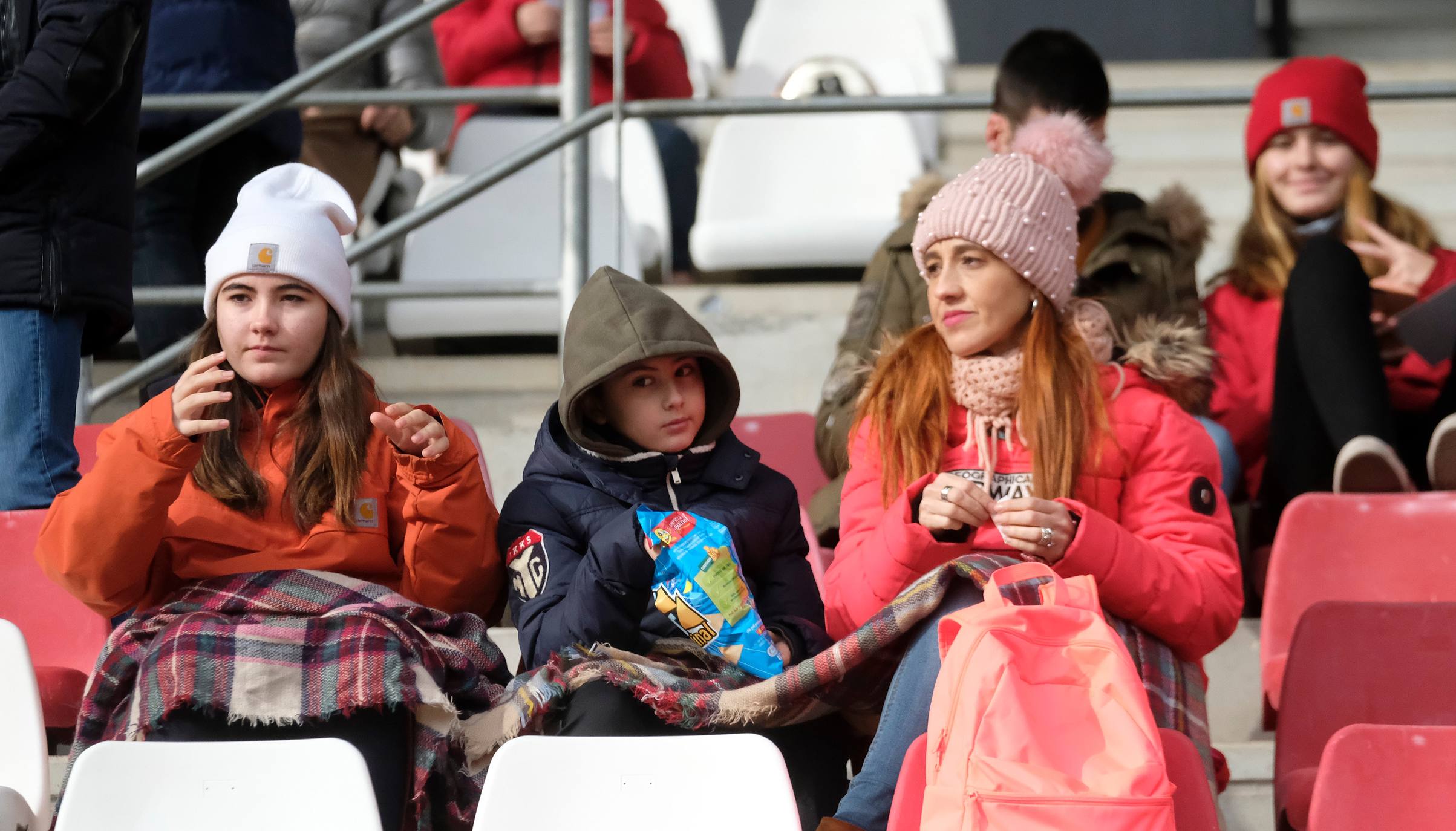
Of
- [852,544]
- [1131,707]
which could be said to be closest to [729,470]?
[852,544]

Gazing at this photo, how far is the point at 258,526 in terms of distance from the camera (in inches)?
89.2

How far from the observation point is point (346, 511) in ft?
7.48

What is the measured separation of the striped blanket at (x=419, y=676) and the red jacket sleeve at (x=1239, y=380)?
3.63 ft

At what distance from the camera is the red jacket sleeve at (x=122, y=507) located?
2111mm

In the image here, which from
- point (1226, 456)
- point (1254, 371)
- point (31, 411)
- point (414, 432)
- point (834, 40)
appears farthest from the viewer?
point (834, 40)

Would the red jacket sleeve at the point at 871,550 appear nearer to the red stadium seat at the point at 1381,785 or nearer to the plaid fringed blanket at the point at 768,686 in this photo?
the plaid fringed blanket at the point at 768,686

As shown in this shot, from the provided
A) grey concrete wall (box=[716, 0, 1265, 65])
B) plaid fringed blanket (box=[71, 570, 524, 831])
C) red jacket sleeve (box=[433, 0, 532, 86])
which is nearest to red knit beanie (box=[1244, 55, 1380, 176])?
red jacket sleeve (box=[433, 0, 532, 86])

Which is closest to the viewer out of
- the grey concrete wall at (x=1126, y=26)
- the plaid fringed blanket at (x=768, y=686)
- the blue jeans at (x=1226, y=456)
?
the plaid fringed blanket at (x=768, y=686)

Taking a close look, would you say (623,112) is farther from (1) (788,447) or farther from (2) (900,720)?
(2) (900,720)

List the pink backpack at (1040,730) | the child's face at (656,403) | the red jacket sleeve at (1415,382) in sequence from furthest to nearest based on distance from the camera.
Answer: the red jacket sleeve at (1415,382) → the child's face at (656,403) → the pink backpack at (1040,730)

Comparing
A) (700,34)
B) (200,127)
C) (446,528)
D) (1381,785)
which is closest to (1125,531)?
(1381,785)

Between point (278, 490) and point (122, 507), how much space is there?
0.78 ft

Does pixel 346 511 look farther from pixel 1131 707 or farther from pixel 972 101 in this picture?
pixel 972 101

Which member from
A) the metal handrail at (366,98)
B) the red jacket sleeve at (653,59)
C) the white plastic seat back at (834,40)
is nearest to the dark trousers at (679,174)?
the red jacket sleeve at (653,59)
